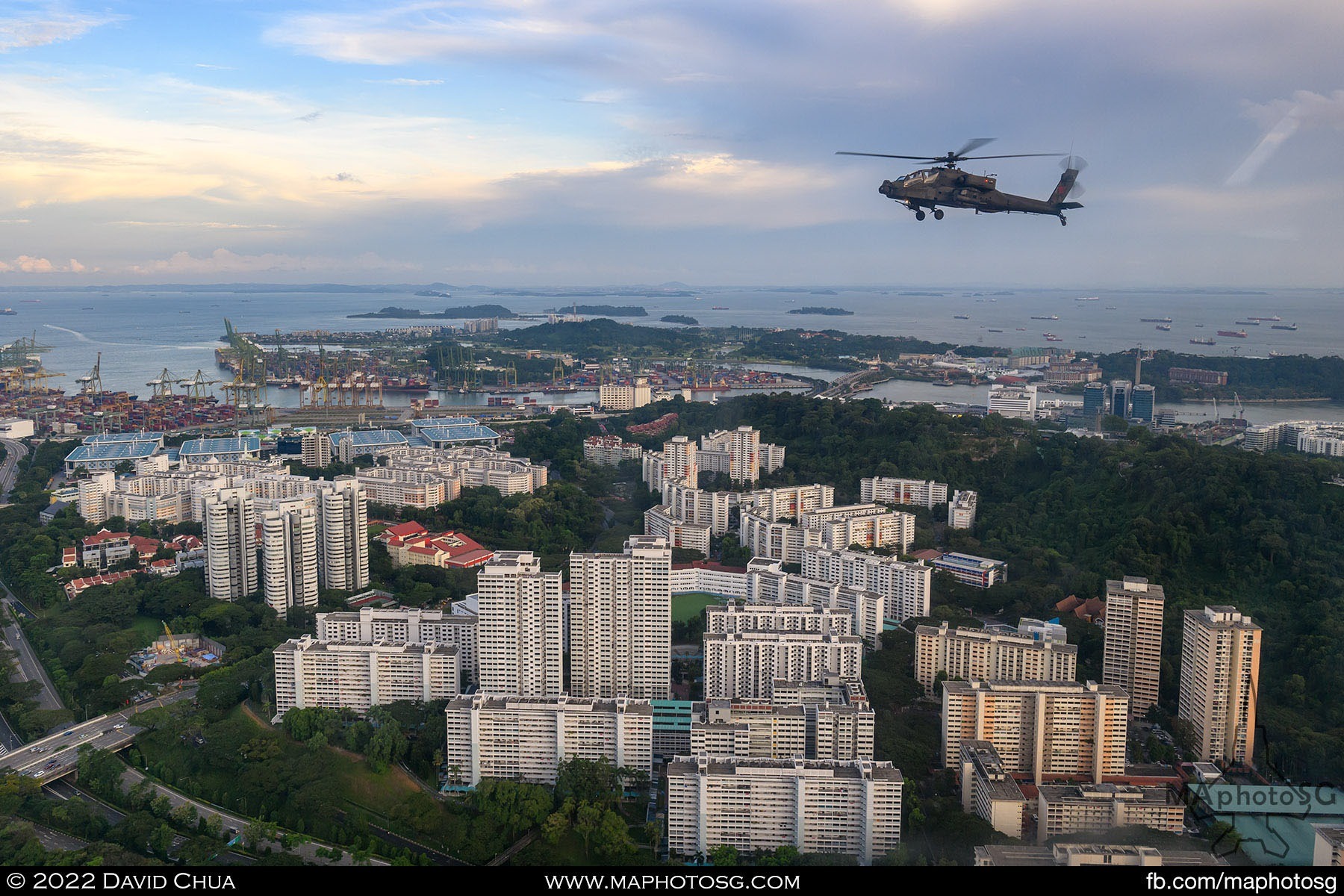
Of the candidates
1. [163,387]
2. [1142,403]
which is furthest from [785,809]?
[163,387]

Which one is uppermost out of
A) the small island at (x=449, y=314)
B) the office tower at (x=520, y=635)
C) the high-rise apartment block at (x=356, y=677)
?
the small island at (x=449, y=314)

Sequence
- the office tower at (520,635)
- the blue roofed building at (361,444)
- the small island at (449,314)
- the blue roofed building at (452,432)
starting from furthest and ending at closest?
the small island at (449,314)
the blue roofed building at (452,432)
the blue roofed building at (361,444)
the office tower at (520,635)

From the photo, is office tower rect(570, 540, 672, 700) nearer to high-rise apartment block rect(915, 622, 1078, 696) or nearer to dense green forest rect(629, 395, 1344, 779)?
high-rise apartment block rect(915, 622, 1078, 696)

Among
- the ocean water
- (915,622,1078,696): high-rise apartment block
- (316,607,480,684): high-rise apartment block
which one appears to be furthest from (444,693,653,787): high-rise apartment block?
the ocean water

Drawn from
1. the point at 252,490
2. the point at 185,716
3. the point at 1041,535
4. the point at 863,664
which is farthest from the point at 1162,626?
the point at 252,490

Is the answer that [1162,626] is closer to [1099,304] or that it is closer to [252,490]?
[1099,304]

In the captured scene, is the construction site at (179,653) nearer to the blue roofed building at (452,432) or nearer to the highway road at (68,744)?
the highway road at (68,744)

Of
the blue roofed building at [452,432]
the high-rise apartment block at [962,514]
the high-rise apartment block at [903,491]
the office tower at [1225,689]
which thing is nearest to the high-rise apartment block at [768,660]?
the office tower at [1225,689]
